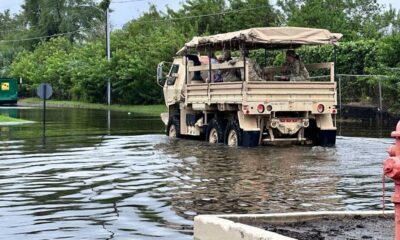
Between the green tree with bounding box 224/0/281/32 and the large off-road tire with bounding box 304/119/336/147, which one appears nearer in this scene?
the large off-road tire with bounding box 304/119/336/147

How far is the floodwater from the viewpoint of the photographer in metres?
9.14

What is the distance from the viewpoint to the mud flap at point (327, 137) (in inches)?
766

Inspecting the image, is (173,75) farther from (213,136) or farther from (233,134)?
(233,134)

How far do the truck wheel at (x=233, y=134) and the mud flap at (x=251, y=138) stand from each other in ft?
0.68

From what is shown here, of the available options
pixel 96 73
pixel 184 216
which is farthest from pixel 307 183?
pixel 96 73

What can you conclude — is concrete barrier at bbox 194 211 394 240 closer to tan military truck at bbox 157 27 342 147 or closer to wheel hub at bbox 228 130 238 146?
tan military truck at bbox 157 27 342 147

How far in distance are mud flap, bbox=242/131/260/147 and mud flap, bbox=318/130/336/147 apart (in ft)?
5.90

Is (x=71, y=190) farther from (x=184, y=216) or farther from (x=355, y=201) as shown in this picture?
(x=355, y=201)

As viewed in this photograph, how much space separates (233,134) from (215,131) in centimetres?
113

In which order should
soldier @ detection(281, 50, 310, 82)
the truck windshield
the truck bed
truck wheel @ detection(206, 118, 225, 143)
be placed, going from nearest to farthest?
the truck bed, truck wheel @ detection(206, 118, 225, 143), soldier @ detection(281, 50, 310, 82), the truck windshield

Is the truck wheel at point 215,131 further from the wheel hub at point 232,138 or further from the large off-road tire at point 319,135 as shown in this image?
the large off-road tire at point 319,135

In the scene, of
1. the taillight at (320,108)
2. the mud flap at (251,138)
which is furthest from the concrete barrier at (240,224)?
the taillight at (320,108)

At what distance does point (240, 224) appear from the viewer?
677cm

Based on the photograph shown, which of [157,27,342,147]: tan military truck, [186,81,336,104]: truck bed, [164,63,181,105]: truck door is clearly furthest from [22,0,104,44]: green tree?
[186,81,336,104]: truck bed
